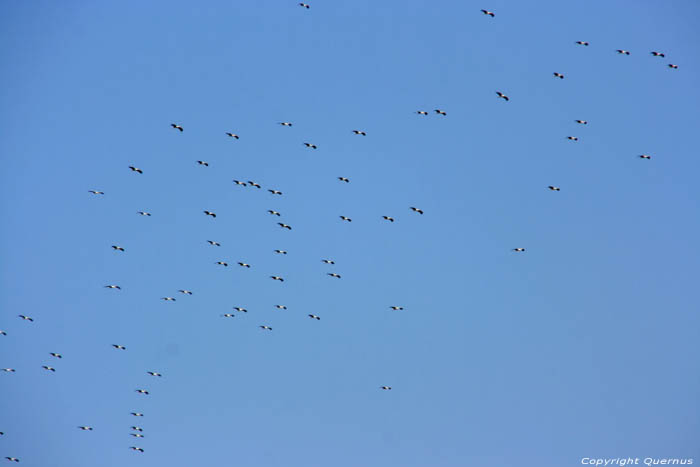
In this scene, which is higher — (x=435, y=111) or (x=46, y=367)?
(x=435, y=111)

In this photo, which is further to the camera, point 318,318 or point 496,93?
point 318,318

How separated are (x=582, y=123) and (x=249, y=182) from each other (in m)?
43.8

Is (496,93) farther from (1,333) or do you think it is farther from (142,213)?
(1,333)

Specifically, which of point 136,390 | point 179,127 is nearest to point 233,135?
point 179,127

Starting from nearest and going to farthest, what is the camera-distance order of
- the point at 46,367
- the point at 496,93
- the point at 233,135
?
the point at 496,93
the point at 233,135
the point at 46,367

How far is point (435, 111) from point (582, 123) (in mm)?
18051

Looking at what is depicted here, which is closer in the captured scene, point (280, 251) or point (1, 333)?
point (280, 251)

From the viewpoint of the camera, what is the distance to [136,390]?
18050 centimetres

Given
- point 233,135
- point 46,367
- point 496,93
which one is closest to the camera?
point 496,93

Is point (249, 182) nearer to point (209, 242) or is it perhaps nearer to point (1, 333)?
point (209, 242)

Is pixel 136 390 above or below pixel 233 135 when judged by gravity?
below

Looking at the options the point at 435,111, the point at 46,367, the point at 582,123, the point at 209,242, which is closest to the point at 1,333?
the point at 46,367

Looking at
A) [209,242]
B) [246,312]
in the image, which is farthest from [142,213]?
[246,312]

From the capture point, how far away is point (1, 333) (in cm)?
18162
